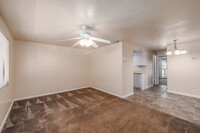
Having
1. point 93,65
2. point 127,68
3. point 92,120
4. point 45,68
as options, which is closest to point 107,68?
point 127,68

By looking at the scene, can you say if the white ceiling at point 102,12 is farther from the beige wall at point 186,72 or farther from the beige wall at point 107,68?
the beige wall at point 186,72

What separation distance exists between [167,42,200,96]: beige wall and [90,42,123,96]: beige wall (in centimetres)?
287

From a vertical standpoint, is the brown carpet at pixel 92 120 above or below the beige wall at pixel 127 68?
below

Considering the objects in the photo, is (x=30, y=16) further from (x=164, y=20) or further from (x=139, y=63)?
(x=139, y=63)

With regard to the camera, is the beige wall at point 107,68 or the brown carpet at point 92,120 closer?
the brown carpet at point 92,120

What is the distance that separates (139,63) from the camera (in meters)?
5.45

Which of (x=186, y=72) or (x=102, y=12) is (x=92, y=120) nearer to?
(x=102, y=12)

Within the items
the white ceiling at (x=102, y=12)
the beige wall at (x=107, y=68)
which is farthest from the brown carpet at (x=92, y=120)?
the white ceiling at (x=102, y=12)

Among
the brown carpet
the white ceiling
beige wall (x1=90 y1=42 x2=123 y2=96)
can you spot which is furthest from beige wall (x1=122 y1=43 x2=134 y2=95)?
the white ceiling

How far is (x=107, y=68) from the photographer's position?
4.55 metres

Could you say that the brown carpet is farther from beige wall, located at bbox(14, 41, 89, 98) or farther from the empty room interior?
beige wall, located at bbox(14, 41, 89, 98)

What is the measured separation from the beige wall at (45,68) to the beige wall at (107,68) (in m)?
0.73

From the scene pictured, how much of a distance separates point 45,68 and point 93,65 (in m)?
2.64

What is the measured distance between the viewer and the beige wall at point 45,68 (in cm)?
362
